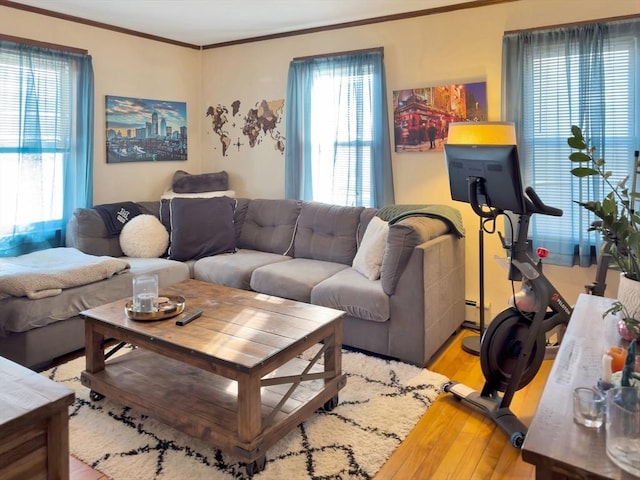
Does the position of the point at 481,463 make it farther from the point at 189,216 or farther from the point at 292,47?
the point at 292,47

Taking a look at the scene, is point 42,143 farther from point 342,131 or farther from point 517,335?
point 517,335

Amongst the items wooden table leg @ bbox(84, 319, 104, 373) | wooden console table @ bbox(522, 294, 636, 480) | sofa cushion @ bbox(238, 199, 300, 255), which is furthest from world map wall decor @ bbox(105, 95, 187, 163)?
wooden console table @ bbox(522, 294, 636, 480)

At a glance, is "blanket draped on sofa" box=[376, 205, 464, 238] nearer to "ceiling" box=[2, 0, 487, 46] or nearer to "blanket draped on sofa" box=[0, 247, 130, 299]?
"ceiling" box=[2, 0, 487, 46]

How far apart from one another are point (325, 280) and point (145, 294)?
1284 millimetres

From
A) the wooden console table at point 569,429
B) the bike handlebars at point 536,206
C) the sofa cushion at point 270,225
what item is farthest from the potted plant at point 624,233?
the sofa cushion at point 270,225

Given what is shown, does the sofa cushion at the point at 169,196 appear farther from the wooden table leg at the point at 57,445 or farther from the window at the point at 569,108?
the wooden table leg at the point at 57,445

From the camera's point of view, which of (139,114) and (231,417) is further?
(139,114)

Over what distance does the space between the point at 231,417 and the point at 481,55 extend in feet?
9.83

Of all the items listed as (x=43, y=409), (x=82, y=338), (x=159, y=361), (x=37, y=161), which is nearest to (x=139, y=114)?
(x=37, y=161)

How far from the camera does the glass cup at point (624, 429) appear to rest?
89 cm

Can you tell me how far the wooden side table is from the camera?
45.8 inches

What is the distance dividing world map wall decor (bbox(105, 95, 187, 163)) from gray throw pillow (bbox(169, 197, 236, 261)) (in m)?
0.77

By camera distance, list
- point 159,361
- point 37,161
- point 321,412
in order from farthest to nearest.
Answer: point 37,161
point 159,361
point 321,412

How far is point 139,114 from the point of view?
4.67m
